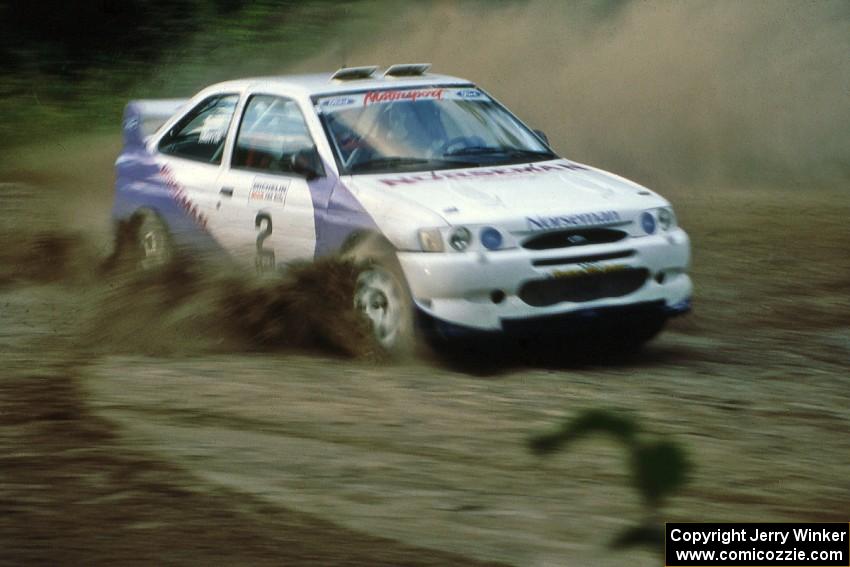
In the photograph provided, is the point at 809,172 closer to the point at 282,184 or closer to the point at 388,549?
the point at 282,184

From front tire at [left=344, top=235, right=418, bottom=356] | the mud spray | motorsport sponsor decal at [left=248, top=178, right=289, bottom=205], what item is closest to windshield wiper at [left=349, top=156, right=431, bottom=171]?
motorsport sponsor decal at [left=248, top=178, right=289, bottom=205]

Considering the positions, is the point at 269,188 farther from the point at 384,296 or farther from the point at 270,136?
the point at 384,296

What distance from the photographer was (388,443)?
6.31 m

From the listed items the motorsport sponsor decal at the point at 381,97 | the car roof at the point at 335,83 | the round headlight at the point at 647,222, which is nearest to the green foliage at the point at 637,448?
the round headlight at the point at 647,222

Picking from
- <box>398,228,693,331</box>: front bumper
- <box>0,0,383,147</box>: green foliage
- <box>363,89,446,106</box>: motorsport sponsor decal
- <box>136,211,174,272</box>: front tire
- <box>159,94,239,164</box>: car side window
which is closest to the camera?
<box>398,228,693,331</box>: front bumper

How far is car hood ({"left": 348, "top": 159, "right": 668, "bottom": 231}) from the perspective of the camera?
25.4 ft

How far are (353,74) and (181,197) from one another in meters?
1.31

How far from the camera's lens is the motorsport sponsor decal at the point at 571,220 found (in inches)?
304

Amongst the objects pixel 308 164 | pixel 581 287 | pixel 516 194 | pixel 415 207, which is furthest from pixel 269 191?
pixel 581 287

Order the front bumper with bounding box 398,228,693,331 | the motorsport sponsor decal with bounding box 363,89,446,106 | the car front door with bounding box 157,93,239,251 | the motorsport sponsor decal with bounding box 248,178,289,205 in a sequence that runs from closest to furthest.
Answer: the front bumper with bounding box 398,228,693,331, the motorsport sponsor decal with bounding box 248,178,289,205, the motorsport sponsor decal with bounding box 363,89,446,106, the car front door with bounding box 157,93,239,251

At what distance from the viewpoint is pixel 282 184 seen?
8.65m

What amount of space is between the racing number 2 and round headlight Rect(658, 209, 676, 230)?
2170mm

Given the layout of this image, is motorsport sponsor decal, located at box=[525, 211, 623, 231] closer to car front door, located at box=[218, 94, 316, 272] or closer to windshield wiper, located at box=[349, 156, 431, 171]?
windshield wiper, located at box=[349, 156, 431, 171]

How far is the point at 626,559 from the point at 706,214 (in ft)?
31.8
